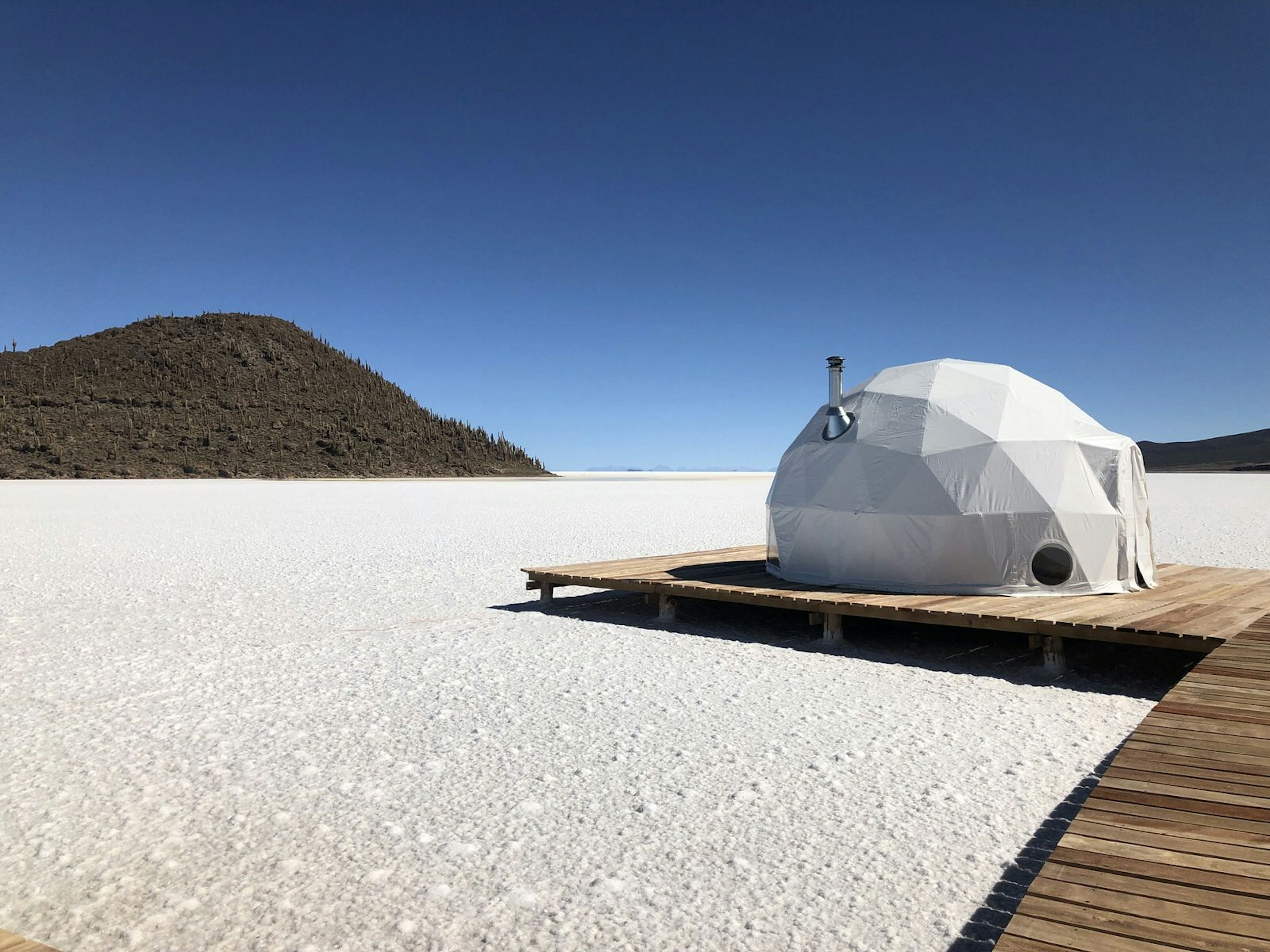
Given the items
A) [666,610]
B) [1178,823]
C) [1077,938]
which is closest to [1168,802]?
[1178,823]

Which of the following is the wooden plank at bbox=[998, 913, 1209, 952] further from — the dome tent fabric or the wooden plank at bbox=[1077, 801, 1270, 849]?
the dome tent fabric

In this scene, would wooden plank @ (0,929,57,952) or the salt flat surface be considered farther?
the salt flat surface

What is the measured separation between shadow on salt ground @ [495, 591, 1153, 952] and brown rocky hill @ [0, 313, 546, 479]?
7174 cm

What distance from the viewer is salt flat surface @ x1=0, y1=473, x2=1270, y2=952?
3.79 m

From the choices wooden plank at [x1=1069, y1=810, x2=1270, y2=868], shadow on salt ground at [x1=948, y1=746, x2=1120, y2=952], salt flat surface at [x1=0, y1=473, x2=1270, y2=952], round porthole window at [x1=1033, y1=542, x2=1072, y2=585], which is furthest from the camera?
round porthole window at [x1=1033, y1=542, x2=1072, y2=585]

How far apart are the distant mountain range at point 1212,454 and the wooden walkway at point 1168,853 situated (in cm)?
14177

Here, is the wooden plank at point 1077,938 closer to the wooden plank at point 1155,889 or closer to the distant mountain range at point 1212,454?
the wooden plank at point 1155,889

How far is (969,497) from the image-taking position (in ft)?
31.3

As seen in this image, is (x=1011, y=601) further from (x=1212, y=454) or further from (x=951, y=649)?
(x=1212, y=454)

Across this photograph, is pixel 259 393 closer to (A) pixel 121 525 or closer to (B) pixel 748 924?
(A) pixel 121 525

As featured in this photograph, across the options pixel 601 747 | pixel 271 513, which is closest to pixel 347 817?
pixel 601 747

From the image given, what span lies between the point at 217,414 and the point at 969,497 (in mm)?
88661

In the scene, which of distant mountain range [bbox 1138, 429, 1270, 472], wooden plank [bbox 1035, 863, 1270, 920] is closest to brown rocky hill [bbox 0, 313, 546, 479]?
wooden plank [bbox 1035, 863, 1270, 920]

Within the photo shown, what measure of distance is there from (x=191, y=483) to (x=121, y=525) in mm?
38994
